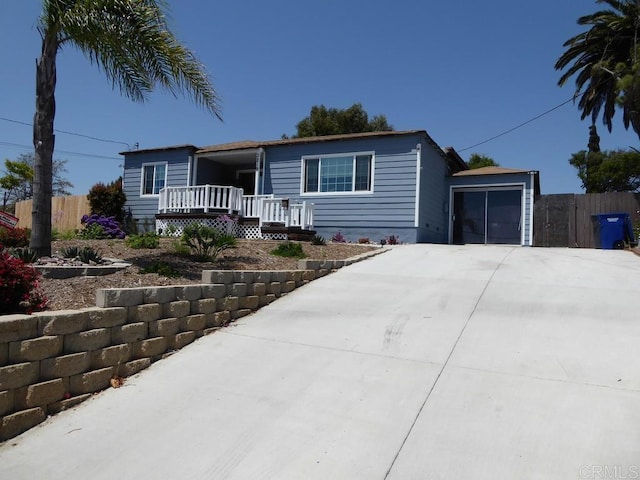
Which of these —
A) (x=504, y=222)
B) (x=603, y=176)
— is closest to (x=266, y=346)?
(x=504, y=222)

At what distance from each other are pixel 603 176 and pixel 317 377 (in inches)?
1406

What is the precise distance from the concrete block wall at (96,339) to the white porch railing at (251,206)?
8.44 m

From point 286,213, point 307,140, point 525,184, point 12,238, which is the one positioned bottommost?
point 12,238

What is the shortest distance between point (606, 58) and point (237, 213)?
61.2ft

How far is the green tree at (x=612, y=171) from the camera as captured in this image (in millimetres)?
32062

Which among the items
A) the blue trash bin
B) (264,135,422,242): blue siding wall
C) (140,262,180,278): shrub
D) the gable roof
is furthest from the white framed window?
the blue trash bin

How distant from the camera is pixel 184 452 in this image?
3297mm

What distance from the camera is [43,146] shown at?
6.38 metres

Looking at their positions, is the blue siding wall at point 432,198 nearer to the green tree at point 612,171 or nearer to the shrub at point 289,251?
the shrub at point 289,251

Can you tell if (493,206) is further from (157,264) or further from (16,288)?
(16,288)

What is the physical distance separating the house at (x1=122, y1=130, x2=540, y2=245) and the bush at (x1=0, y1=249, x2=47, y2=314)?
348 inches

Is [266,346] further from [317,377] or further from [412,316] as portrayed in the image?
[412,316]

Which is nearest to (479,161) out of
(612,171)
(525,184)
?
(612,171)

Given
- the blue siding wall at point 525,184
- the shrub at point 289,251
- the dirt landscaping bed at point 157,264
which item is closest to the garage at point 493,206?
the blue siding wall at point 525,184
